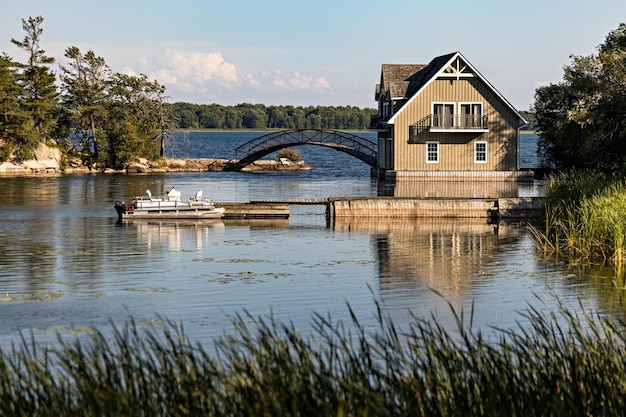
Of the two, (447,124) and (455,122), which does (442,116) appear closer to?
(447,124)

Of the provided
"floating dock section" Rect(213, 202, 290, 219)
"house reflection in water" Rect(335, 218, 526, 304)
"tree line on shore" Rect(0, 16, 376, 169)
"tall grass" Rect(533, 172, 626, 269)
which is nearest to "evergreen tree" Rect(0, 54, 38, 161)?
"tree line on shore" Rect(0, 16, 376, 169)

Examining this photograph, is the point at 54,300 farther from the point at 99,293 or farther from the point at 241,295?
the point at 241,295

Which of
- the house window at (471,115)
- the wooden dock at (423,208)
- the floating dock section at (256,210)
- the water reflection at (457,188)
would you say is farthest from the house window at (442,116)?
the floating dock section at (256,210)

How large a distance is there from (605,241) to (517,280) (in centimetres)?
306

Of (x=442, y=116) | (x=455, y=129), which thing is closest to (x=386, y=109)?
→ (x=442, y=116)

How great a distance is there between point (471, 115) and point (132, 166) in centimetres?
2662

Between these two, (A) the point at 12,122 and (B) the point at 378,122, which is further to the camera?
(A) the point at 12,122

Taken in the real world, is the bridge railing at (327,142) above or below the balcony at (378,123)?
below

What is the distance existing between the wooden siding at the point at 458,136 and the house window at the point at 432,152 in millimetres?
176

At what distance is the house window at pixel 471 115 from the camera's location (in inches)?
2137

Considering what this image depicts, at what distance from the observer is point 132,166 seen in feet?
229

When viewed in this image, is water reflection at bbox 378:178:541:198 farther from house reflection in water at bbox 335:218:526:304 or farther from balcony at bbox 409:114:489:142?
house reflection in water at bbox 335:218:526:304

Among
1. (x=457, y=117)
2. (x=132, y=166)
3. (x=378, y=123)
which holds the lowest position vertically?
(x=132, y=166)

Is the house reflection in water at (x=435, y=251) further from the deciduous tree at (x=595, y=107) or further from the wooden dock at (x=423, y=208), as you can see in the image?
the deciduous tree at (x=595, y=107)
